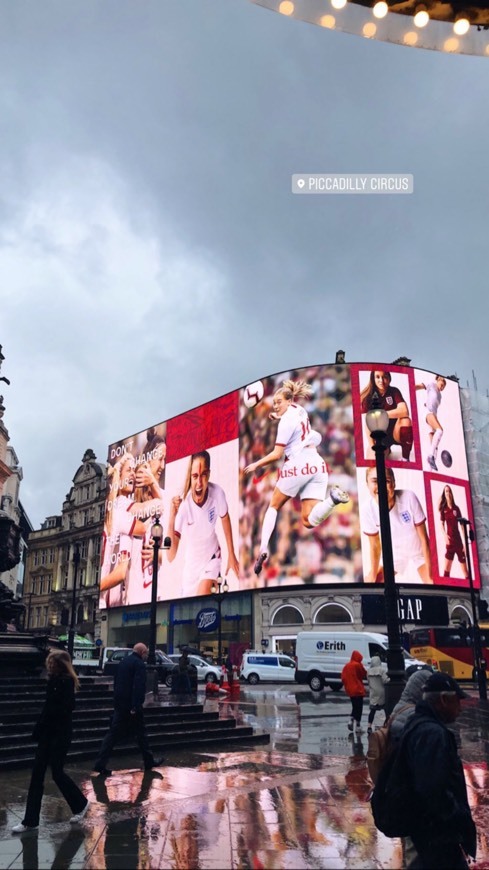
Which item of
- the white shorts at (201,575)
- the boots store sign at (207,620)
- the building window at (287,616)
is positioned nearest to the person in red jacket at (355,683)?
the building window at (287,616)

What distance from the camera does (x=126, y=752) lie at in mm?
10594

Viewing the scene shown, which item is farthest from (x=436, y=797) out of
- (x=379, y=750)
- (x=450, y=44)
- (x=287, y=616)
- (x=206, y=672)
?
(x=287, y=616)

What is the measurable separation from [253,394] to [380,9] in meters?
55.0

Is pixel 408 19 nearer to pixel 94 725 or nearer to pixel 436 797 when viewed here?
pixel 436 797

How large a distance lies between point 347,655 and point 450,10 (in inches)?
1108

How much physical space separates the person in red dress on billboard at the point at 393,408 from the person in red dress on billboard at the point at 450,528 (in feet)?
16.3

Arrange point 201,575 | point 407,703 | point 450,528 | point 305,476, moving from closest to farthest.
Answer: point 407,703, point 305,476, point 450,528, point 201,575

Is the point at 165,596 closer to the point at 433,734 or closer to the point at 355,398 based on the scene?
the point at 355,398

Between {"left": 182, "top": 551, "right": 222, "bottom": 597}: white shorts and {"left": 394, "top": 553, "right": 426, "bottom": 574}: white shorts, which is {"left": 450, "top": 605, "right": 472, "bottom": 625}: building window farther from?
{"left": 182, "top": 551, "right": 222, "bottom": 597}: white shorts

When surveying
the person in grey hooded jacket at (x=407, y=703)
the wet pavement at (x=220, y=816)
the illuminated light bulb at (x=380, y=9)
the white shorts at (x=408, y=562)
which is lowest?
the wet pavement at (x=220, y=816)

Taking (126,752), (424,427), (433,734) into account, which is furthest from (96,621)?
(433,734)

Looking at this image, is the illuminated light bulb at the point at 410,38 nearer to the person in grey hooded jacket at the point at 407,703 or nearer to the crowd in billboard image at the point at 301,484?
the person in grey hooded jacket at the point at 407,703

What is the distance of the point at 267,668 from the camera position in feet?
125

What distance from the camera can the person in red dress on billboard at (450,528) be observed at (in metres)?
53.6
